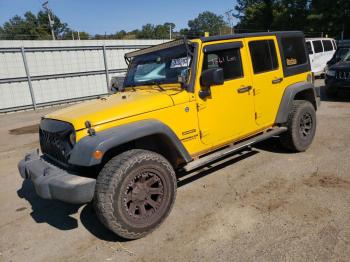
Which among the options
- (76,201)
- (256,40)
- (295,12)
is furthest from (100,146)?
(295,12)

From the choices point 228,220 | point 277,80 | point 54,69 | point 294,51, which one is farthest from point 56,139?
point 54,69

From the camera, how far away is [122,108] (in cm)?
354

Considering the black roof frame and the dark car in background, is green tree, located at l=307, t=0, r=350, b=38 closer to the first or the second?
the dark car in background

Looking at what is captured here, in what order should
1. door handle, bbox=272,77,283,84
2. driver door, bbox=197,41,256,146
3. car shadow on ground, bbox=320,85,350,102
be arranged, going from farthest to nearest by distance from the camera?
car shadow on ground, bbox=320,85,350,102 < door handle, bbox=272,77,283,84 < driver door, bbox=197,41,256,146

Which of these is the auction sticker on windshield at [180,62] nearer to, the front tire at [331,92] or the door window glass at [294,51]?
the door window glass at [294,51]

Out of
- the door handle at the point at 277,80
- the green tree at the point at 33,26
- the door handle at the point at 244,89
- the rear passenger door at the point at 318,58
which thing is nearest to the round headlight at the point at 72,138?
the door handle at the point at 244,89

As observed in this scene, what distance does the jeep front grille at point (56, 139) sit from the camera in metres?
3.43

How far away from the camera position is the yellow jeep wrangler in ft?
10.5

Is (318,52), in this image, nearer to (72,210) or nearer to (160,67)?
(160,67)

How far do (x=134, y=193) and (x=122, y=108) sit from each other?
93 cm

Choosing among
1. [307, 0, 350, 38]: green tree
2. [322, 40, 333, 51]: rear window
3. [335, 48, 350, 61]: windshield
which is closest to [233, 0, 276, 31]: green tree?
[307, 0, 350, 38]: green tree

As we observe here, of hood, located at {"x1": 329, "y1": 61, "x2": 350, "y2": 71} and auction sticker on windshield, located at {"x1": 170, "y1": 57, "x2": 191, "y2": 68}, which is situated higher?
auction sticker on windshield, located at {"x1": 170, "y1": 57, "x2": 191, "y2": 68}

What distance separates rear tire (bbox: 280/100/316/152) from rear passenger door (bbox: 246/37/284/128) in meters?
0.40

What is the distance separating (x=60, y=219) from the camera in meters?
4.06
